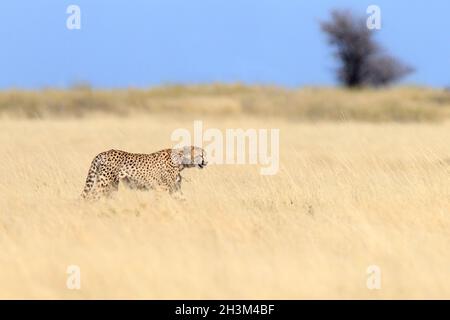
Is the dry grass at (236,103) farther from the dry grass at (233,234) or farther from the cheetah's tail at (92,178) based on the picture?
the cheetah's tail at (92,178)

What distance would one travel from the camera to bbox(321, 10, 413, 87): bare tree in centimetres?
4300

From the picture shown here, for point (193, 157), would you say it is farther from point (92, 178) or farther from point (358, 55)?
point (358, 55)

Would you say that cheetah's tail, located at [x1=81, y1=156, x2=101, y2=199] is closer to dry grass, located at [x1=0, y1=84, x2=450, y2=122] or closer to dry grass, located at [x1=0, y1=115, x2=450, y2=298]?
dry grass, located at [x1=0, y1=115, x2=450, y2=298]

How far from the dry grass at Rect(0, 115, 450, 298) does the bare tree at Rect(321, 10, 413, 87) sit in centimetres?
3115

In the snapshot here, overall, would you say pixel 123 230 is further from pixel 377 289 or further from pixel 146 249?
pixel 377 289

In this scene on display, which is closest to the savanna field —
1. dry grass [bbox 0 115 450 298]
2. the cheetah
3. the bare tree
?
dry grass [bbox 0 115 450 298]

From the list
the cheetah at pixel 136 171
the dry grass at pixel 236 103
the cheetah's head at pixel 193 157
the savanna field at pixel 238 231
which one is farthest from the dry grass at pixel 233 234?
the dry grass at pixel 236 103

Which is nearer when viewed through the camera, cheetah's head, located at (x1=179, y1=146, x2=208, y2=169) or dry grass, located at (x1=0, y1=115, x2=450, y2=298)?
dry grass, located at (x1=0, y1=115, x2=450, y2=298)

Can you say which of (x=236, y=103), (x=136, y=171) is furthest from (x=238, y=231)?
(x=236, y=103)

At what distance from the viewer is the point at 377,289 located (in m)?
5.62

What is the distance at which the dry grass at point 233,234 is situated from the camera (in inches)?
222

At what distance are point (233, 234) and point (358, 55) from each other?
121ft
